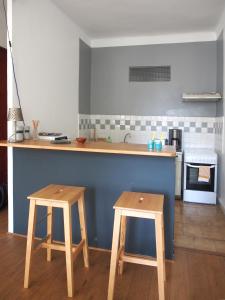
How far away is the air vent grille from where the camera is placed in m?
4.39

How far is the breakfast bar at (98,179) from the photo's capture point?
7.27ft

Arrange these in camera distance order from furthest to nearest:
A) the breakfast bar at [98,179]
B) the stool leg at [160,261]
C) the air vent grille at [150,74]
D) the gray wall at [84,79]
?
the air vent grille at [150,74]
the gray wall at [84,79]
the breakfast bar at [98,179]
the stool leg at [160,261]

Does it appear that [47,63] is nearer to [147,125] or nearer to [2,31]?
[2,31]

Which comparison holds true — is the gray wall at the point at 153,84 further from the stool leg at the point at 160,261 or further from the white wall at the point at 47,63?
the stool leg at the point at 160,261

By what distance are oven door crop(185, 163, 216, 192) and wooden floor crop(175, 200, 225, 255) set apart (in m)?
0.24

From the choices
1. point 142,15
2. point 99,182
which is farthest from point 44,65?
point 99,182

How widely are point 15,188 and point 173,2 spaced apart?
2.66 metres

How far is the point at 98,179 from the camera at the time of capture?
2393mm

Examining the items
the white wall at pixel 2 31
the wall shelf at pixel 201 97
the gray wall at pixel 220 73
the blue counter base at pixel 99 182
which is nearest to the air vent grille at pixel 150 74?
the wall shelf at pixel 201 97

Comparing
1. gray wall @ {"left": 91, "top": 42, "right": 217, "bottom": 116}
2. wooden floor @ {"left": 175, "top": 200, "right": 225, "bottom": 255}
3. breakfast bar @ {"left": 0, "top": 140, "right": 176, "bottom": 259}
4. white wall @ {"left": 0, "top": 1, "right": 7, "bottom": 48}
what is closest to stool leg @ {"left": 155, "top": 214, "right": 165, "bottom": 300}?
breakfast bar @ {"left": 0, "top": 140, "right": 176, "bottom": 259}

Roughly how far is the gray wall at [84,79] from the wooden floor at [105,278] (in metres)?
2.53

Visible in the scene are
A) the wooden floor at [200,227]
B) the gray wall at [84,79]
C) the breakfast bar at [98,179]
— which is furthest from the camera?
the gray wall at [84,79]

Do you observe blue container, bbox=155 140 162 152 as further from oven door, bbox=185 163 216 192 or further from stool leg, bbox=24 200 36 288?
oven door, bbox=185 163 216 192

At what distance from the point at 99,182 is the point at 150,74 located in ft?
8.73
